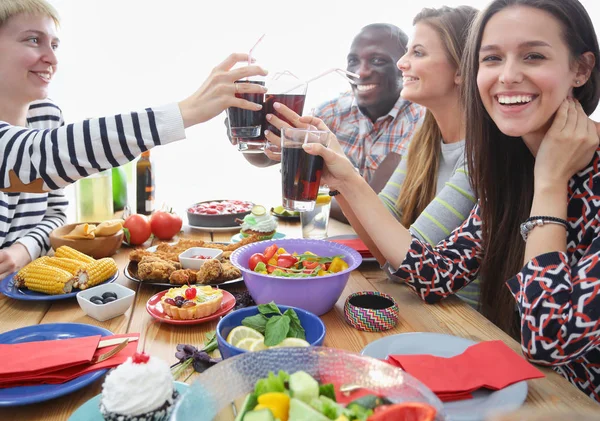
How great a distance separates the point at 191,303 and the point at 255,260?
222 mm

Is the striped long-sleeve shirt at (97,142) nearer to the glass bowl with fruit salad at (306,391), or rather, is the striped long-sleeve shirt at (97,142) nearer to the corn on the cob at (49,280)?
the corn on the cob at (49,280)

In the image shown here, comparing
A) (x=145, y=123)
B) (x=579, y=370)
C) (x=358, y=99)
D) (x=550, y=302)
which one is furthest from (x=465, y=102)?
(x=358, y=99)

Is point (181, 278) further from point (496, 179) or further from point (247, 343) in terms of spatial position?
point (496, 179)

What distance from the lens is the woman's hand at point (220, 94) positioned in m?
1.46

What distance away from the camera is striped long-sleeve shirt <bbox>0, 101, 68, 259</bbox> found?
1888 millimetres

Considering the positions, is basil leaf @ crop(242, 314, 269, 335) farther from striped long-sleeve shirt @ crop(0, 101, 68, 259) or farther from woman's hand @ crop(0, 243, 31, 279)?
striped long-sleeve shirt @ crop(0, 101, 68, 259)

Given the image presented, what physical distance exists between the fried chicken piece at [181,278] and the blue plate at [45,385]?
13.6 inches

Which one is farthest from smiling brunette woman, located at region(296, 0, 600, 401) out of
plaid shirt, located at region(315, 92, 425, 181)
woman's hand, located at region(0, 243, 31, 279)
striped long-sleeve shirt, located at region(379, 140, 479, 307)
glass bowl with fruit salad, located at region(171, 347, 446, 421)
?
plaid shirt, located at region(315, 92, 425, 181)

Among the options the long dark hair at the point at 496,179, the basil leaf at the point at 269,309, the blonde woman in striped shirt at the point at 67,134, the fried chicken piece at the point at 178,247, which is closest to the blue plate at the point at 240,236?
the fried chicken piece at the point at 178,247

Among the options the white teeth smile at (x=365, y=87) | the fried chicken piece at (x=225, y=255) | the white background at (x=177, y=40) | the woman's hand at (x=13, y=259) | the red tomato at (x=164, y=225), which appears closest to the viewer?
the woman's hand at (x=13, y=259)

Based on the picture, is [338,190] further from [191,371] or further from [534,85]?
[191,371]

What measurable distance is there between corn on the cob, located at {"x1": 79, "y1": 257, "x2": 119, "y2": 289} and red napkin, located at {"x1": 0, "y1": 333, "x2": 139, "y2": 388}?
43 cm

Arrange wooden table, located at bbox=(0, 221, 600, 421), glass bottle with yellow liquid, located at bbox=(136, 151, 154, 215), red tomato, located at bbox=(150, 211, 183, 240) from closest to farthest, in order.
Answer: wooden table, located at bbox=(0, 221, 600, 421) → red tomato, located at bbox=(150, 211, 183, 240) → glass bottle with yellow liquid, located at bbox=(136, 151, 154, 215)

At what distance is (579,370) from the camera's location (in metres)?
1.34
